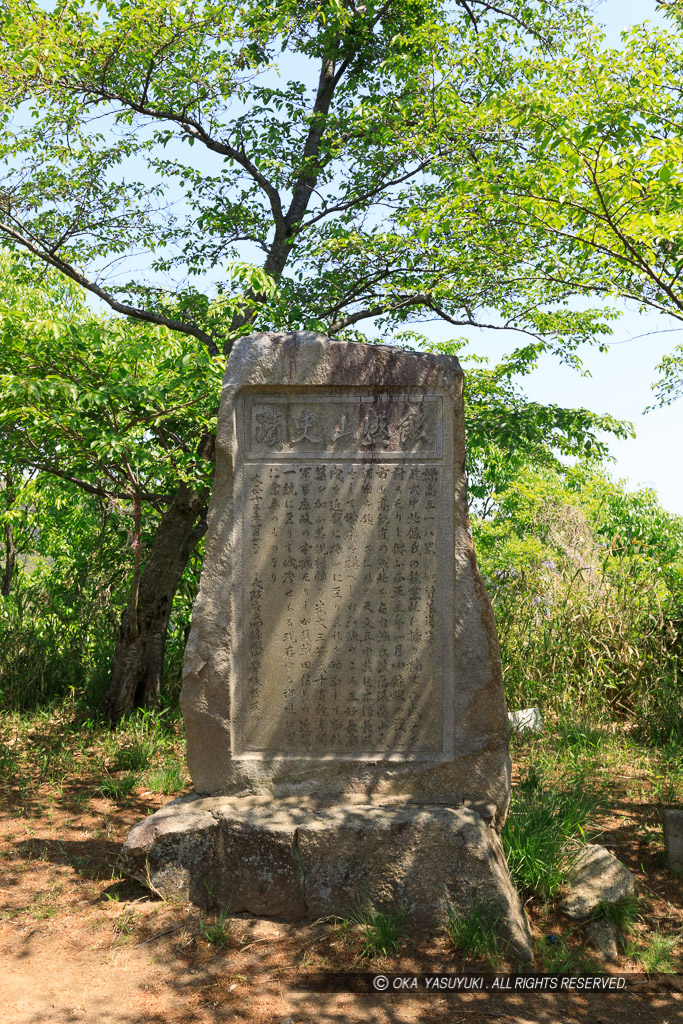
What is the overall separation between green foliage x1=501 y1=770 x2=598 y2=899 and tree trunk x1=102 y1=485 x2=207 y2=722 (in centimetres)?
319

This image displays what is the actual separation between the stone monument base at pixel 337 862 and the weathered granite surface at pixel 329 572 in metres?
0.28

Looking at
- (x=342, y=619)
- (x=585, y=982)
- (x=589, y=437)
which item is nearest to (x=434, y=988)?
(x=585, y=982)

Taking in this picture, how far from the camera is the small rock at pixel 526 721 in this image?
20.5ft

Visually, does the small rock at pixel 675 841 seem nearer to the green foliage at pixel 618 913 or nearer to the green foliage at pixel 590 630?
the green foliage at pixel 618 913

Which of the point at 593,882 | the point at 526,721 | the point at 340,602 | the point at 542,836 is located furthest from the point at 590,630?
the point at 340,602

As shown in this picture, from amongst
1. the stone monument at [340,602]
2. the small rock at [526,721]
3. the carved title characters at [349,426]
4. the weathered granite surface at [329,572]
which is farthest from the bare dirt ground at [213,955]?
the carved title characters at [349,426]

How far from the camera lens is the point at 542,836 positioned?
3.99m

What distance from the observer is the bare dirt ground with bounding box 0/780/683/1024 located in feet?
9.98

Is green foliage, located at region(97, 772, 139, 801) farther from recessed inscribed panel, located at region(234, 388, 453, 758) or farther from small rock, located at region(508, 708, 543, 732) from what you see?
small rock, located at region(508, 708, 543, 732)

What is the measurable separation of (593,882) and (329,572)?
6.29 feet

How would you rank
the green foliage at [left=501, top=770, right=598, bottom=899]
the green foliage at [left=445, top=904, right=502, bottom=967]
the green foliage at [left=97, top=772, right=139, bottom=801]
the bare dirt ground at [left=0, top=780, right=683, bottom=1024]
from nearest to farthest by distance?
the bare dirt ground at [left=0, top=780, right=683, bottom=1024] < the green foliage at [left=445, top=904, right=502, bottom=967] < the green foliage at [left=501, top=770, right=598, bottom=899] < the green foliage at [left=97, top=772, right=139, bottom=801]

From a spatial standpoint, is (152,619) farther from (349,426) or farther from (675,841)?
(675,841)

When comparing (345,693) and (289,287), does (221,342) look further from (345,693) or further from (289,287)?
(345,693)

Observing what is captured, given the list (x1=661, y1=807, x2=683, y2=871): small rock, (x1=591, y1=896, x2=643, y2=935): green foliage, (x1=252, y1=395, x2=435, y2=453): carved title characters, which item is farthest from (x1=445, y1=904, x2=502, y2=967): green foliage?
(x1=252, y1=395, x2=435, y2=453): carved title characters
